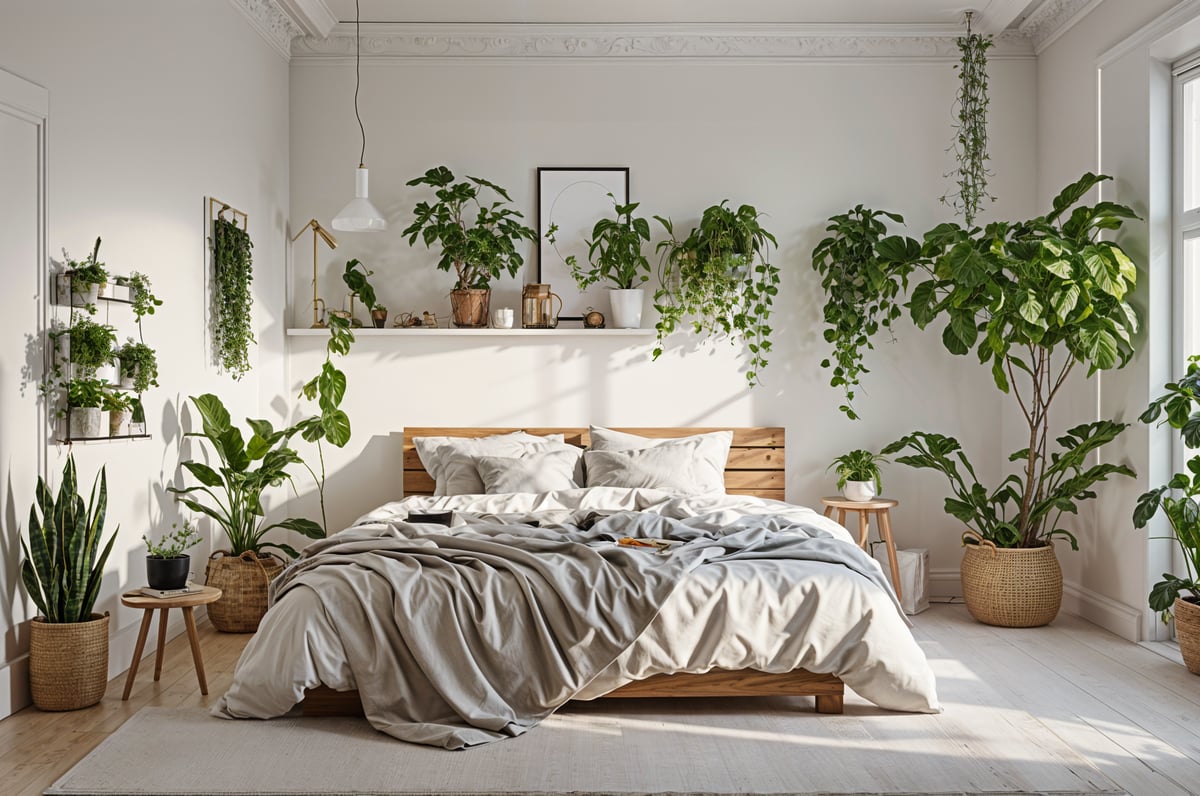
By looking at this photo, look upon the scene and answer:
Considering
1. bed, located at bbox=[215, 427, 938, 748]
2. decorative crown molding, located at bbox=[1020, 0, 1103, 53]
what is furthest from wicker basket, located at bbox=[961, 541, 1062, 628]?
decorative crown molding, located at bbox=[1020, 0, 1103, 53]

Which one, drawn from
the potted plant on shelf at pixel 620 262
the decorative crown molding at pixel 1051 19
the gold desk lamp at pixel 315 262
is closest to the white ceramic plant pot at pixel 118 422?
the gold desk lamp at pixel 315 262

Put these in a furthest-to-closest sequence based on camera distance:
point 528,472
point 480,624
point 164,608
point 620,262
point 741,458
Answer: point 741,458
point 620,262
point 528,472
point 164,608
point 480,624

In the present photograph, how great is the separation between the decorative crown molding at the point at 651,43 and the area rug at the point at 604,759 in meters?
3.90

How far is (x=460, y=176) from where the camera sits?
600cm

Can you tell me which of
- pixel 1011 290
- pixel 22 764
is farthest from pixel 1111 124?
pixel 22 764

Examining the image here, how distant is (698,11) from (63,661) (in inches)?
174

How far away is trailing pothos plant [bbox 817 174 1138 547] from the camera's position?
468 cm

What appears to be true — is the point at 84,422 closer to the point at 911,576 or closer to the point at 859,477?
the point at 859,477

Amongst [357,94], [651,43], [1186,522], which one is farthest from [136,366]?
[1186,522]

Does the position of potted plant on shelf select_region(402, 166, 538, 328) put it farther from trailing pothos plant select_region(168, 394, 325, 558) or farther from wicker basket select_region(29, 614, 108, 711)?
wicker basket select_region(29, 614, 108, 711)

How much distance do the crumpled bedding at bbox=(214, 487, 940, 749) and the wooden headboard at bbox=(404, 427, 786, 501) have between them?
81.8 inches

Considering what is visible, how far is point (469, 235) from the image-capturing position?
5.68 metres

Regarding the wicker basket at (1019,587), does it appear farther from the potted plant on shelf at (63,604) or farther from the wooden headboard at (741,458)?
the potted plant on shelf at (63,604)

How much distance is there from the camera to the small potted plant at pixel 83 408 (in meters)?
3.78
